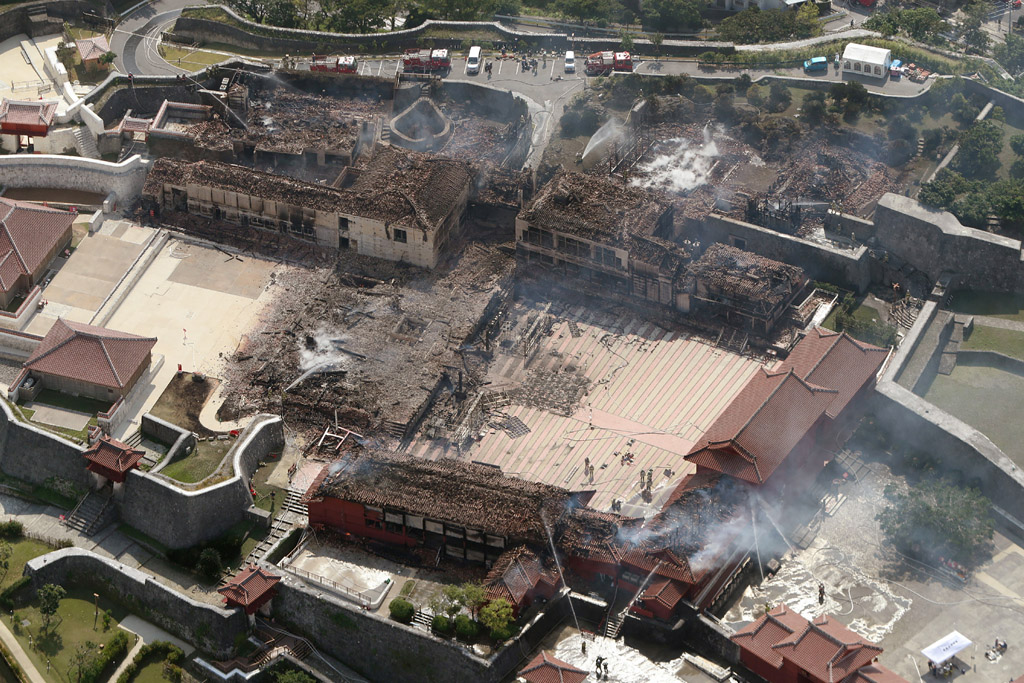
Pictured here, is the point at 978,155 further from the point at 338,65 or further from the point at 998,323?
the point at 338,65

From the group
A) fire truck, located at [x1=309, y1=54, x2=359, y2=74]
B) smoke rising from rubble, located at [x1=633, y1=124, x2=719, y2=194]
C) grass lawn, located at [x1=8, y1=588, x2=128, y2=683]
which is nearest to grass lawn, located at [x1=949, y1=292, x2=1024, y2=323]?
smoke rising from rubble, located at [x1=633, y1=124, x2=719, y2=194]

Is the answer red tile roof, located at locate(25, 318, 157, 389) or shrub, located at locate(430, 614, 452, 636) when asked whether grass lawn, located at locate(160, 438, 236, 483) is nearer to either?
red tile roof, located at locate(25, 318, 157, 389)

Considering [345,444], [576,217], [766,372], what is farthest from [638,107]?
[345,444]

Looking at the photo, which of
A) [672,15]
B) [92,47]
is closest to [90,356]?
[92,47]

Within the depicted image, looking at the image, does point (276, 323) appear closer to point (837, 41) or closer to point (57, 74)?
point (57, 74)

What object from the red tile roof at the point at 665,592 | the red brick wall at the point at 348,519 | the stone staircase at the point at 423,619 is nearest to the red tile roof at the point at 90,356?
the red brick wall at the point at 348,519

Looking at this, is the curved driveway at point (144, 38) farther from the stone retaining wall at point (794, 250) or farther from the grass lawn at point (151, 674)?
the grass lawn at point (151, 674)
